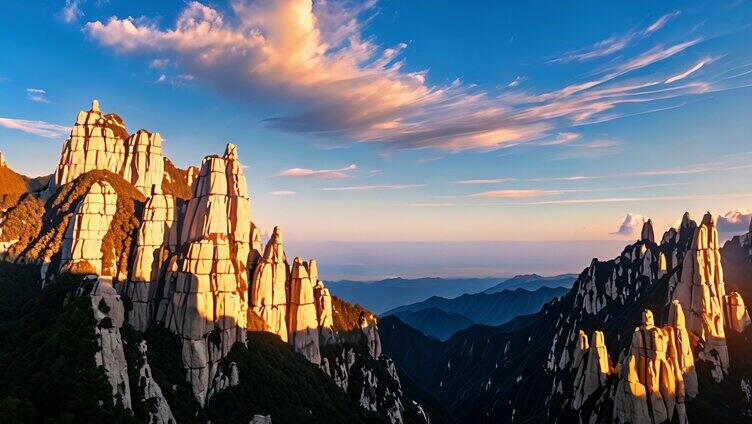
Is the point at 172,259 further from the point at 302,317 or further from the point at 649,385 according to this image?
the point at 649,385

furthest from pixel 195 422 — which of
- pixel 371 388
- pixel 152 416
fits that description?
pixel 371 388

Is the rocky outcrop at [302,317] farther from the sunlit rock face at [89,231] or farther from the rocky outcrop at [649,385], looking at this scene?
the rocky outcrop at [649,385]

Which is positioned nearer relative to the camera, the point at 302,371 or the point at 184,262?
the point at 184,262

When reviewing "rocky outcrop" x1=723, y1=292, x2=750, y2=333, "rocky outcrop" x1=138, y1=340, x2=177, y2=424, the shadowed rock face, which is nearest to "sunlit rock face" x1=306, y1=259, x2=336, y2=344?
the shadowed rock face

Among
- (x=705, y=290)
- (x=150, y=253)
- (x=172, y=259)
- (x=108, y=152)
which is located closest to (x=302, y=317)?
(x=172, y=259)

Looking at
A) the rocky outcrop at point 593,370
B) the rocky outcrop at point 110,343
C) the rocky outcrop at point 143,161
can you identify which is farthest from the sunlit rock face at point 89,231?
the rocky outcrop at point 593,370

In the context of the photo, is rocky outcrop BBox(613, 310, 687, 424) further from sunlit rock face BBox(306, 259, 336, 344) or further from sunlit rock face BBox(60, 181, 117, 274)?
sunlit rock face BBox(60, 181, 117, 274)

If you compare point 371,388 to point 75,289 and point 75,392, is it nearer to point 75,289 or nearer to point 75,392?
point 75,289
